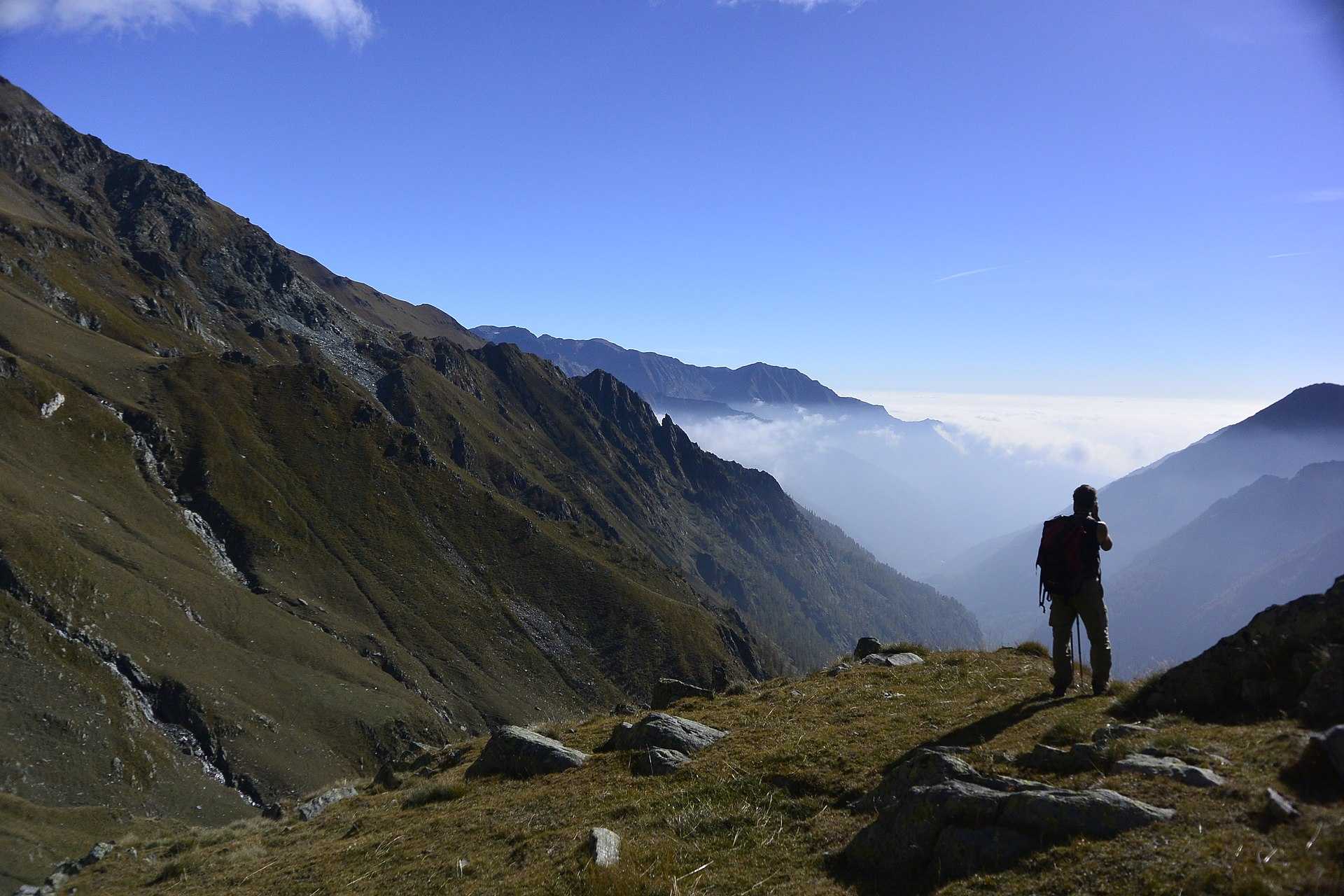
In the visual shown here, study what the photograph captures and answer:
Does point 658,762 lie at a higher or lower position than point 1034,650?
higher

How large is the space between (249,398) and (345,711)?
116146 mm

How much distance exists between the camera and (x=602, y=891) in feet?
27.8

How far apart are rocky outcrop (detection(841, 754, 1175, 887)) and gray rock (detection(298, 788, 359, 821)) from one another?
13.5 meters

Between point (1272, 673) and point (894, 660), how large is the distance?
32.7 feet

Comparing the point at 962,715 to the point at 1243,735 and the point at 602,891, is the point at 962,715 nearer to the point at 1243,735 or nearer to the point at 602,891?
the point at 1243,735

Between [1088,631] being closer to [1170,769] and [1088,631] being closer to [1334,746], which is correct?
[1170,769]

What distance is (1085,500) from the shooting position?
1380cm

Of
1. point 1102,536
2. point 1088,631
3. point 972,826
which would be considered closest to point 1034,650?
point 1088,631

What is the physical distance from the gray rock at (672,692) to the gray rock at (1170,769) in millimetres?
12098

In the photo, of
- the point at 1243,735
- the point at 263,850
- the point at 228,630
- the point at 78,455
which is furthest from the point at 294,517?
the point at 1243,735

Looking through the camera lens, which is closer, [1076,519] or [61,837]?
[1076,519]

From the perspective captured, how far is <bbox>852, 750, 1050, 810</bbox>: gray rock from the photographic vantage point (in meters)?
8.63

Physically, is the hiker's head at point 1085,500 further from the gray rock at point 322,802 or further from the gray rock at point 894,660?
the gray rock at point 322,802

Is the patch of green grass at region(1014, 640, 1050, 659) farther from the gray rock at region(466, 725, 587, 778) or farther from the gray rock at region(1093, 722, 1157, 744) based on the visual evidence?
the gray rock at region(466, 725, 587, 778)
